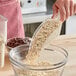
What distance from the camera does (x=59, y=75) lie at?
0.87m

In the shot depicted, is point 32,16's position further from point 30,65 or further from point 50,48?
point 30,65

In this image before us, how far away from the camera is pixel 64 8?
3.25 ft

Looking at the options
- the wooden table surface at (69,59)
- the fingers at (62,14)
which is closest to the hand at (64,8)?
the fingers at (62,14)

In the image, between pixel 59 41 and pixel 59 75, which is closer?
pixel 59 75

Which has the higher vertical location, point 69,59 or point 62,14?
point 62,14

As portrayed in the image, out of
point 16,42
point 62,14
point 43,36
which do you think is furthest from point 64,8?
point 16,42

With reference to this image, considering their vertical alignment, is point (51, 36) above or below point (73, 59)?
above

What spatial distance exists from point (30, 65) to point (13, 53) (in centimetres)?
14

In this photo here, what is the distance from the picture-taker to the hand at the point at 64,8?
975 millimetres

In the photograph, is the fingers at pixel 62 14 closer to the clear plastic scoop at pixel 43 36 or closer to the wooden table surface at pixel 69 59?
the clear plastic scoop at pixel 43 36

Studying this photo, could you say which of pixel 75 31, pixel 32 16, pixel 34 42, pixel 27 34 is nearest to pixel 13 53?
pixel 34 42

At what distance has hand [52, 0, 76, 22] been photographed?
3.20ft

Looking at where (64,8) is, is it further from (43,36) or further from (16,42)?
(16,42)

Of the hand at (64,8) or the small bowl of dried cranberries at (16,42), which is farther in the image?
the small bowl of dried cranberries at (16,42)
